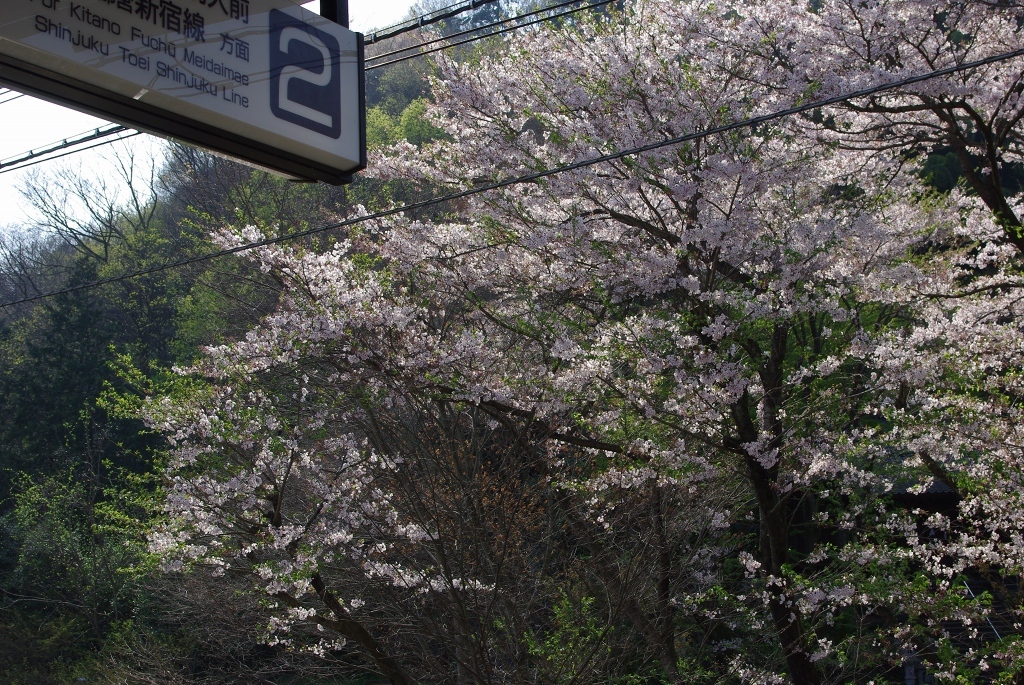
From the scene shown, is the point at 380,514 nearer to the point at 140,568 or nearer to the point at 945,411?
the point at 140,568

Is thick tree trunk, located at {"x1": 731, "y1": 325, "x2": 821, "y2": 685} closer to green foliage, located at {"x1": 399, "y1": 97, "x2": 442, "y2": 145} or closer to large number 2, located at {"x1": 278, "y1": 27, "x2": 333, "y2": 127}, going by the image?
large number 2, located at {"x1": 278, "y1": 27, "x2": 333, "y2": 127}

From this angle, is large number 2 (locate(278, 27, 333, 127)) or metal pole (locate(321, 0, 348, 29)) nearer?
large number 2 (locate(278, 27, 333, 127))

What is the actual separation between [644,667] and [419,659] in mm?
2373

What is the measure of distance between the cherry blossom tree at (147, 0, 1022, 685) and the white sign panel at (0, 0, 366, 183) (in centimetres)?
590

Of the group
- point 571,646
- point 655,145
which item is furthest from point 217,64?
point 571,646

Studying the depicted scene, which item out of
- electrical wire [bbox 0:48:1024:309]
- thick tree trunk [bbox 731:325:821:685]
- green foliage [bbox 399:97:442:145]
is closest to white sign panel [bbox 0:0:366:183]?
electrical wire [bbox 0:48:1024:309]

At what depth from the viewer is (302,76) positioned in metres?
1.88

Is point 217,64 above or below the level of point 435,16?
below

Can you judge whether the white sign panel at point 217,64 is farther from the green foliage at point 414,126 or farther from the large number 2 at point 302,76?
the green foliage at point 414,126

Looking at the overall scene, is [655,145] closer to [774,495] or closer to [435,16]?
[435,16]

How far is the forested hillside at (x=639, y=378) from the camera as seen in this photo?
7660 mm

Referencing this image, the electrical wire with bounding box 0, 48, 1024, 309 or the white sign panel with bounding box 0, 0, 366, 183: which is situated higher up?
the electrical wire with bounding box 0, 48, 1024, 309

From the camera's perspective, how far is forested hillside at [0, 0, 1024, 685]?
25.1ft

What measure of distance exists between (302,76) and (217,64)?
0.18 meters
